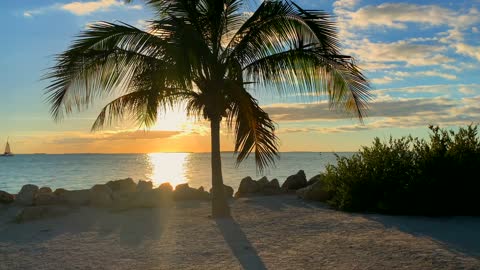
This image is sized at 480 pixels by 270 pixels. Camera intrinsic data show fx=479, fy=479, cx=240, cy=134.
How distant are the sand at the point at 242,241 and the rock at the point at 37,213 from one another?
0.31m

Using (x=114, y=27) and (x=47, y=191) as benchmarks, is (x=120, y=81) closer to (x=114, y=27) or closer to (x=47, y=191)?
(x=114, y=27)

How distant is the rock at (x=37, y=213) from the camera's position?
11.2m

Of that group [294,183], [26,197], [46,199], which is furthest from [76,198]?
[294,183]

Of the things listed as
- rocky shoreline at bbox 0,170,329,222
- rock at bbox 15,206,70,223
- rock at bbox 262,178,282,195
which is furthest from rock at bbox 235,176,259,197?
rock at bbox 15,206,70,223

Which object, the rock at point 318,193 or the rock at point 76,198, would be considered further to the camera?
the rock at point 318,193

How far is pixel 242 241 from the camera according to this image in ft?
27.9

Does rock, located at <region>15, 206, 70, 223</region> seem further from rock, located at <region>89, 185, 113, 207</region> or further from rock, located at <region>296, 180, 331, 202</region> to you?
rock, located at <region>296, 180, 331, 202</region>

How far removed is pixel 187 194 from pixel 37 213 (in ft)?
14.5

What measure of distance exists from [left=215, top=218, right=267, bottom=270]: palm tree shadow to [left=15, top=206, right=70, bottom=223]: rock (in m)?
4.05

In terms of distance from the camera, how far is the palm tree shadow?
705cm

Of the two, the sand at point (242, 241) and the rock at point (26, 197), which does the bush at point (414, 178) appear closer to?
the sand at point (242, 241)

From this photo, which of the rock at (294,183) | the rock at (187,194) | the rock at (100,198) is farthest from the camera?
the rock at (294,183)

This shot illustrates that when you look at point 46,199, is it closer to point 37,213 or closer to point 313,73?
point 37,213

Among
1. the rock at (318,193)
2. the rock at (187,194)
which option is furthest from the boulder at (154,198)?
the rock at (318,193)
